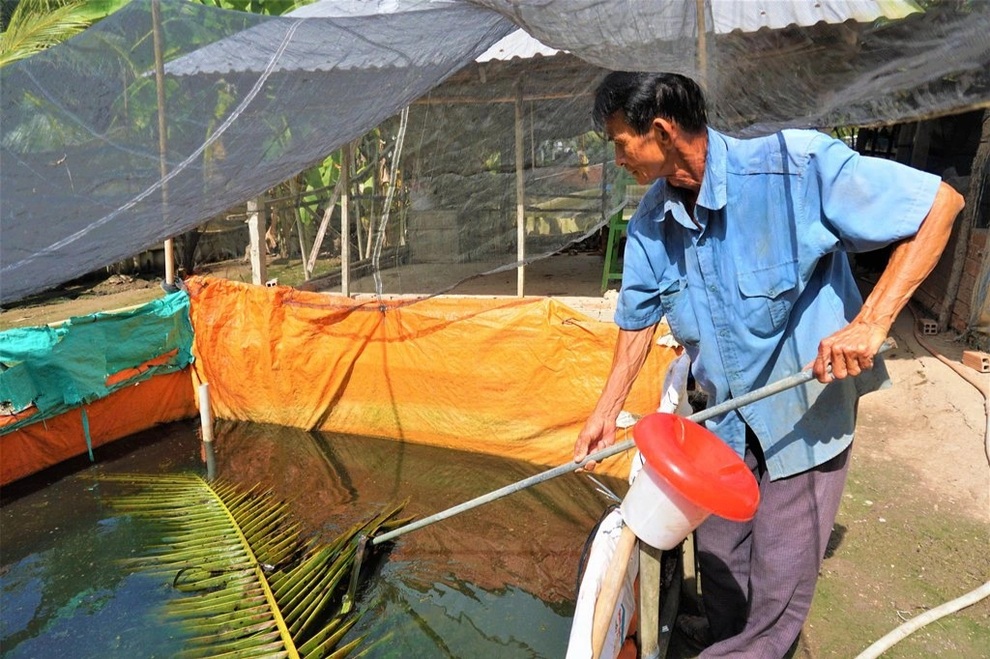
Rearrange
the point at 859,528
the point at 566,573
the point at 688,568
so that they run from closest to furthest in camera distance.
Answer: the point at 688,568 → the point at 859,528 → the point at 566,573

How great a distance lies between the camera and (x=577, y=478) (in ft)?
15.1

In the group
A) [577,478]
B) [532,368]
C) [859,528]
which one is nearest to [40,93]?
[532,368]

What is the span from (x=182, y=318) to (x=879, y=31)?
527 cm

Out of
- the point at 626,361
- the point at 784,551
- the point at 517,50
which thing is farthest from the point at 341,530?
the point at 517,50

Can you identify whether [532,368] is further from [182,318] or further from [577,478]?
[182,318]

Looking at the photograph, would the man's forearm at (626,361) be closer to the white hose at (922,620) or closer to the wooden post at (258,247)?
the white hose at (922,620)

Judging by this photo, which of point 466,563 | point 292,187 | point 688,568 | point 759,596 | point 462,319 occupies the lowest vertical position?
point 466,563

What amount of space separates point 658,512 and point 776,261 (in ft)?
2.64

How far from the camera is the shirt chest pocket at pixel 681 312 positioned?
1.99 metres

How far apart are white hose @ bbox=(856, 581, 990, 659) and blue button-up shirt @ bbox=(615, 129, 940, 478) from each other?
3.40ft

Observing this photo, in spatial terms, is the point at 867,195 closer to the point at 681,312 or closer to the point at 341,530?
the point at 681,312

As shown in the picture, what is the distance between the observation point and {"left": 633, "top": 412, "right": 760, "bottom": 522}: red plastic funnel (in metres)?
1.30

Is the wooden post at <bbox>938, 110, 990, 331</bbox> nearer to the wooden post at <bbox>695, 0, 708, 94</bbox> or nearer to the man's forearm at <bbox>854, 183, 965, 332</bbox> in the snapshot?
the wooden post at <bbox>695, 0, 708, 94</bbox>

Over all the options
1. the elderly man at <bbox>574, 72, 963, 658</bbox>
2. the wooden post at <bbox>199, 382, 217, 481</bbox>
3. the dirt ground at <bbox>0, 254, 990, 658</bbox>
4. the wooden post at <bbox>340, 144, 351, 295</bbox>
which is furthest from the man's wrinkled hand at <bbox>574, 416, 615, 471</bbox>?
the wooden post at <bbox>199, 382, 217, 481</bbox>
